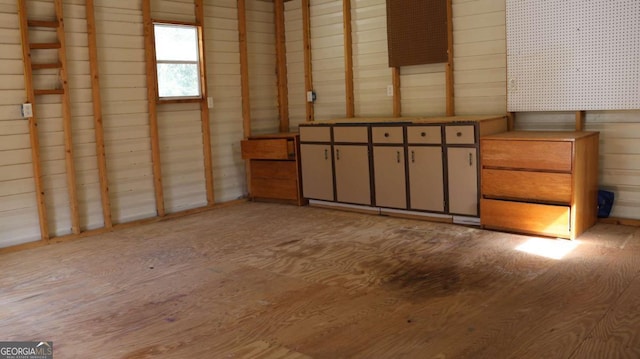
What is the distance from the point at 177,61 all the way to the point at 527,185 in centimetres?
401

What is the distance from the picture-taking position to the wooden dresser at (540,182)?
4750 millimetres

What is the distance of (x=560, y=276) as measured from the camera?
13.0 feet

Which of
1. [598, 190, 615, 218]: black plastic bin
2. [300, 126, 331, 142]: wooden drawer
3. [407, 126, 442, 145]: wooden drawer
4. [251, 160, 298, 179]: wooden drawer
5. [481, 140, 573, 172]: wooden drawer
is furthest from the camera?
[251, 160, 298, 179]: wooden drawer

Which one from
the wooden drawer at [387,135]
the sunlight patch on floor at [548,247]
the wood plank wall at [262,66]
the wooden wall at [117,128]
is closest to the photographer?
the sunlight patch on floor at [548,247]

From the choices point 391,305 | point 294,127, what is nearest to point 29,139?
point 294,127

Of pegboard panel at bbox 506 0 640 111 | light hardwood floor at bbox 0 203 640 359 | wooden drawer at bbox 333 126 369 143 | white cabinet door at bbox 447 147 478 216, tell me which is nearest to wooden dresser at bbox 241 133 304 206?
wooden drawer at bbox 333 126 369 143

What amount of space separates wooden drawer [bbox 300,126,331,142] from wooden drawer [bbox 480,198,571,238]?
1.94 metres

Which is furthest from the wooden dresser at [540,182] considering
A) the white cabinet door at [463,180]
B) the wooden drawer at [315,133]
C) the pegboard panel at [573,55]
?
the wooden drawer at [315,133]

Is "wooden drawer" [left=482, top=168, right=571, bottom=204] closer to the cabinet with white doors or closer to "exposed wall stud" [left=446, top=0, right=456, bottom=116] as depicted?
the cabinet with white doors

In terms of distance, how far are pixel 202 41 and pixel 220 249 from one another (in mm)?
2824

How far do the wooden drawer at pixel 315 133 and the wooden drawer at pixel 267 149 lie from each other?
23cm

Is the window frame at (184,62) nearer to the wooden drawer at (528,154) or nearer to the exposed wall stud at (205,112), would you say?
the exposed wall stud at (205,112)

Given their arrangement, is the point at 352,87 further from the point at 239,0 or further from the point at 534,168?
the point at 534,168

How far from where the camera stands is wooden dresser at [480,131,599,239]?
15.6 ft
